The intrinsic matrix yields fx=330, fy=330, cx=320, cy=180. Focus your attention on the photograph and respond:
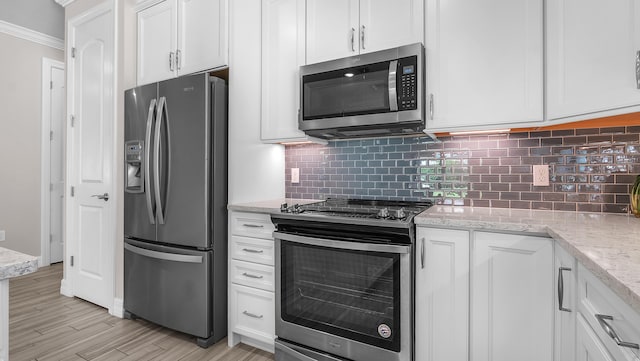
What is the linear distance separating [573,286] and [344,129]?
4.58 feet

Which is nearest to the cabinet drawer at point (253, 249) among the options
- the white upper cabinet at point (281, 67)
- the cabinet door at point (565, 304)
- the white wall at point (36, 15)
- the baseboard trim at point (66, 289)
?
the white upper cabinet at point (281, 67)

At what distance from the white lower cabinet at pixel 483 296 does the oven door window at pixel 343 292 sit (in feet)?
0.47

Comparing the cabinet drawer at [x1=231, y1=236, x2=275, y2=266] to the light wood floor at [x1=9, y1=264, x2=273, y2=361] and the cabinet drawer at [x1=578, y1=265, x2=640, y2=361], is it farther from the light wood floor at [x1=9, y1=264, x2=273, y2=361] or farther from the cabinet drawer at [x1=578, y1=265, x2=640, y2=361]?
the cabinet drawer at [x1=578, y1=265, x2=640, y2=361]

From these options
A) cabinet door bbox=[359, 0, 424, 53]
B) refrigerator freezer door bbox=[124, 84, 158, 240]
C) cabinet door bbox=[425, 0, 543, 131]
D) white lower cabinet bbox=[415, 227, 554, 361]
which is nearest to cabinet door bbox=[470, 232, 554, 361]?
white lower cabinet bbox=[415, 227, 554, 361]

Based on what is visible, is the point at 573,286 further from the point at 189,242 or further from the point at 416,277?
the point at 189,242

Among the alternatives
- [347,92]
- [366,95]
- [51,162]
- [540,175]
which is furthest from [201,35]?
[51,162]

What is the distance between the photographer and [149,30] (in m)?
2.78

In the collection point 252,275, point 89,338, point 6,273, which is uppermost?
point 6,273

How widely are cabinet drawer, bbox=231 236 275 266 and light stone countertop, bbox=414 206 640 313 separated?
975 millimetres

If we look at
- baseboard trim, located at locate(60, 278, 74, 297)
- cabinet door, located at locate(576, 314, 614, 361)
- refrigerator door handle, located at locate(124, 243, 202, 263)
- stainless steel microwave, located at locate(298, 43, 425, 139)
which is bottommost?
baseboard trim, located at locate(60, 278, 74, 297)

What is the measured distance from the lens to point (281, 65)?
2330mm

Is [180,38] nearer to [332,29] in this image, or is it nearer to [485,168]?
[332,29]

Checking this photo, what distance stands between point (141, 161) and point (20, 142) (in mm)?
2704

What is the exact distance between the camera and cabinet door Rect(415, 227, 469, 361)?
155 cm
